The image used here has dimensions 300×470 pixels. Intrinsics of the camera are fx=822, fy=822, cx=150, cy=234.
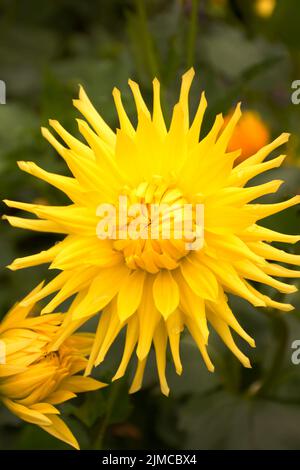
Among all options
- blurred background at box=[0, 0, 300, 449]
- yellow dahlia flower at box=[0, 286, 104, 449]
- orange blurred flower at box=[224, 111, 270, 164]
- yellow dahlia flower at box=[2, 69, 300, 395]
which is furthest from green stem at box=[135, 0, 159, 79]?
yellow dahlia flower at box=[0, 286, 104, 449]

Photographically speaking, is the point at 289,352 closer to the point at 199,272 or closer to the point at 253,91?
the point at 199,272

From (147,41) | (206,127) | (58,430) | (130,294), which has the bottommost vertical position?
(58,430)

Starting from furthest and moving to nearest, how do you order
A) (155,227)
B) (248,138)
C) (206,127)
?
1. (248,138)
2. (206,127)
3. (155,227)

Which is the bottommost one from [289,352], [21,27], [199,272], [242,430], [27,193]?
[242,430]

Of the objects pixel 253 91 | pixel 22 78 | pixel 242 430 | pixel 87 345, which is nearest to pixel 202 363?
pixel 242 430

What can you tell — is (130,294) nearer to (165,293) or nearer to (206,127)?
(165,293)

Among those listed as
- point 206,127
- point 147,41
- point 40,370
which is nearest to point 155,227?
point 40,370

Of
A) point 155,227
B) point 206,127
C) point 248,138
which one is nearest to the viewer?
point 155,227
